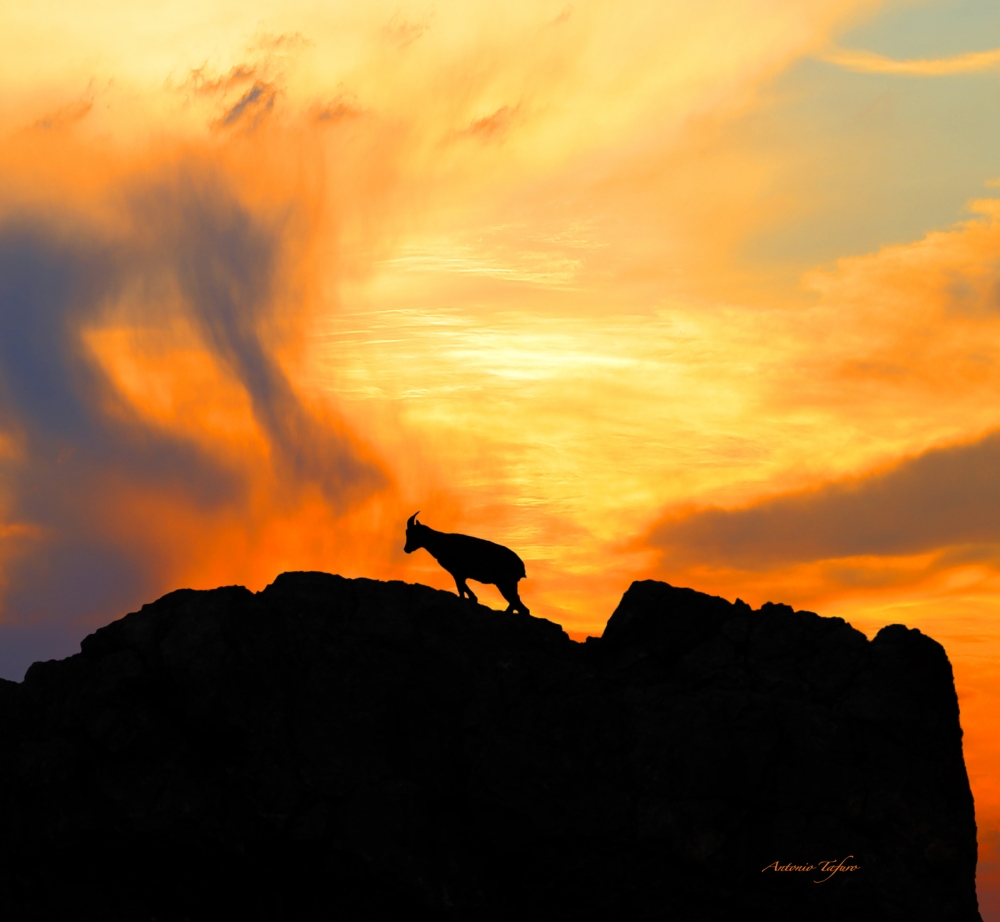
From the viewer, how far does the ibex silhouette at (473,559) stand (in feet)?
117

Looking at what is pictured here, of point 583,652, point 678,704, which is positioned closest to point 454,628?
point 583,652

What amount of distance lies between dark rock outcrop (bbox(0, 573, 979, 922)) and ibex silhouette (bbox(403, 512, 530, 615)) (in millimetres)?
7433

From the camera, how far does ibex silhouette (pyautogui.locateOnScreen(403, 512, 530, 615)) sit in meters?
35.6

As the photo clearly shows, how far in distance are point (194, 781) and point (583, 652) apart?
1056 centimetres

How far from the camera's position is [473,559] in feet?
117

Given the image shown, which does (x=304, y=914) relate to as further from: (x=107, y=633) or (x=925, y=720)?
(x=925, y=720)

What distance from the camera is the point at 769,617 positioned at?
30297 millimetres

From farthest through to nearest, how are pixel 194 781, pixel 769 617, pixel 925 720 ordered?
pixel 769 617
pixel 925 720
pixel 194 781

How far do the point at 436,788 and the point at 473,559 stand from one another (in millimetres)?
10165
